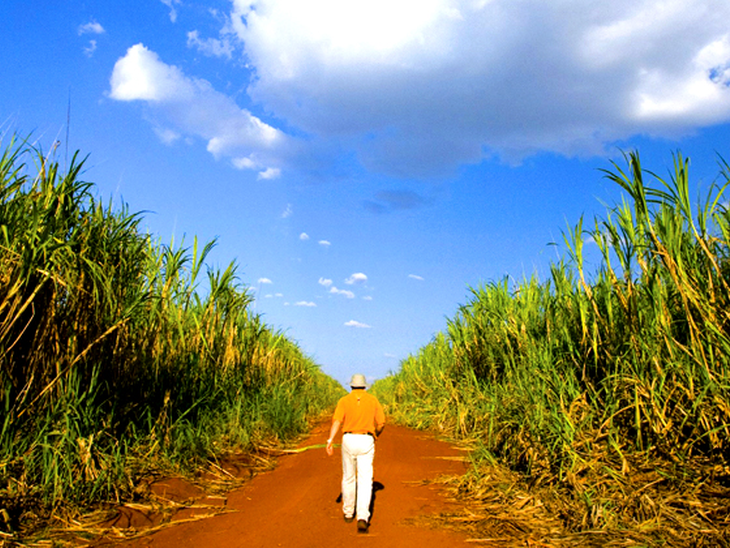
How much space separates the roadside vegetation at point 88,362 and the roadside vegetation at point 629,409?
3.51 m

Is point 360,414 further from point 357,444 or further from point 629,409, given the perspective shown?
point 629,409

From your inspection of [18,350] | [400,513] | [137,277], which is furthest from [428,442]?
[18,350]

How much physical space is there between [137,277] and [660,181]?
5.93 meters

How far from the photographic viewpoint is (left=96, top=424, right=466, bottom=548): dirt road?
460 centimetres

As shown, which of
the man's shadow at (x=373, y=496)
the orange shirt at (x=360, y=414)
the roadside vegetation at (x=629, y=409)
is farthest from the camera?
the man's shadow at (x=373, y=496)

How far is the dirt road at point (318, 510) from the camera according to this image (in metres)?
4.60

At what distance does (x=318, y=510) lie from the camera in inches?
222

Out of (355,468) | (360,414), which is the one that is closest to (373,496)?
(355,468)

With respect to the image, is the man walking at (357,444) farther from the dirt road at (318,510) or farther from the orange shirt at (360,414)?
the dirt road at (318,510)

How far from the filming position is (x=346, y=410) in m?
5.52

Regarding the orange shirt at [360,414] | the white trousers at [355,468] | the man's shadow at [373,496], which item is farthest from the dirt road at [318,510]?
the orange shirt at [360,414]

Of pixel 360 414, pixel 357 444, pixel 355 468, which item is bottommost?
pixel 355 468

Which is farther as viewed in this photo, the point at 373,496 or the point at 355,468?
the point at 373,496

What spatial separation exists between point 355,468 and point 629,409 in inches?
113
